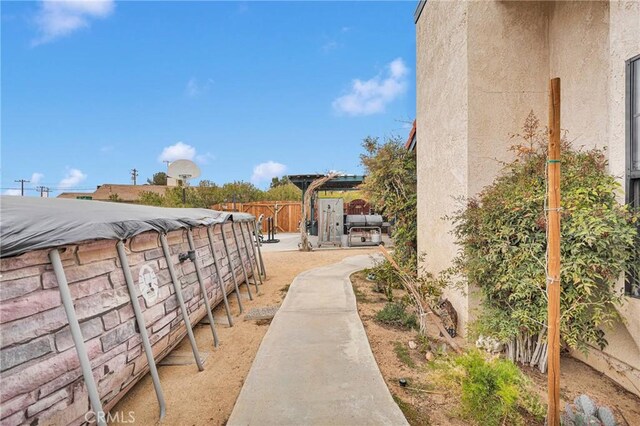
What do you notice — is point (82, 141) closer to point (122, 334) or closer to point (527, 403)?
point (122, 334)

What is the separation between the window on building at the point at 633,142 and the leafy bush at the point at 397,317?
242 cm

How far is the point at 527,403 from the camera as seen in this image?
237 cm

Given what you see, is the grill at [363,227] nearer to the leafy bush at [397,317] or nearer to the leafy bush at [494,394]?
the leafy bush at [397,317]

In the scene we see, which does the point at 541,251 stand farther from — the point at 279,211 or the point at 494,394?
the point at 279,211

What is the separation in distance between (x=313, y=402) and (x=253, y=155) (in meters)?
28.6

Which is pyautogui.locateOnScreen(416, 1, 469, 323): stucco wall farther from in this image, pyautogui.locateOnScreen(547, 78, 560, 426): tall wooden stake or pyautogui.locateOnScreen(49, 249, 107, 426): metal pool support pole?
pyautogui.locateOnScreen(49, 249, 107, 426): metal pool support pole

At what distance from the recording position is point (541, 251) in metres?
2.91

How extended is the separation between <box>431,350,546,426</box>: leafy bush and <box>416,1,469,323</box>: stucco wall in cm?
165

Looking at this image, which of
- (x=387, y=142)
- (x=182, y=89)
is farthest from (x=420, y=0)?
(x=182, y=89)

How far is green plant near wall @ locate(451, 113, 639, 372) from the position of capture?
2.65 metres

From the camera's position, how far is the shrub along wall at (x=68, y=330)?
169 cm

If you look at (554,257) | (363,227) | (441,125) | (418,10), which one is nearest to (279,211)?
(363,227)

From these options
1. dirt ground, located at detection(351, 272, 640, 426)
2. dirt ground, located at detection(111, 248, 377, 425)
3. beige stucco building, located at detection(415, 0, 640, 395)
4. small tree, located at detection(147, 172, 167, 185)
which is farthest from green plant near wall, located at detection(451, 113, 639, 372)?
small tree, located at detection(147, 172, 167, 185)

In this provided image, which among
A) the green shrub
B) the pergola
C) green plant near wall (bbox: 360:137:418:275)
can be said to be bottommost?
the green shrub
